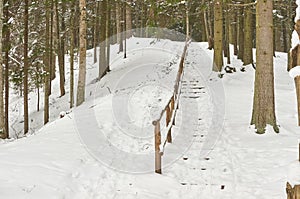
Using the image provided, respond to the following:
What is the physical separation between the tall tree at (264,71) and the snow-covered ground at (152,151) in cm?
39

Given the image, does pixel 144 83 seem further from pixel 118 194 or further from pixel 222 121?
pixel 118 194

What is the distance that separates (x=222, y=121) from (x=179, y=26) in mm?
27184

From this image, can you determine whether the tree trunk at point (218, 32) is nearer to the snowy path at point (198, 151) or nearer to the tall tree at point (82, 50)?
the snowy path at point (198, 151)

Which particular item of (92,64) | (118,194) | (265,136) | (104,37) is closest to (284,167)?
(265,136)

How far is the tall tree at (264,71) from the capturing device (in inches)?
413

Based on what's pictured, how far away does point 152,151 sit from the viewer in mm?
9258

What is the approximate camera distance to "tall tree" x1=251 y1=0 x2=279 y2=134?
1049 centimetres

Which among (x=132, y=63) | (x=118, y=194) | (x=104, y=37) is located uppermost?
(x=104, y=37)

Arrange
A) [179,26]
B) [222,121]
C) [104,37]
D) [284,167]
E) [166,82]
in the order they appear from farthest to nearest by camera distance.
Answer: [179,26] < [104,37] < [166,82] < [222,121] < [284,167]

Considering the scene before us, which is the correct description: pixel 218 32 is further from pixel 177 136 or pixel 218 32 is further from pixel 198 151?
pixel 198 151

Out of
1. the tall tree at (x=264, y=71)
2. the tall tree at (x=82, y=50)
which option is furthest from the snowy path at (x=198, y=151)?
the tall tree at (x=82, y=50)

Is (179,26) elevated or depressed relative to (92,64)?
elevated

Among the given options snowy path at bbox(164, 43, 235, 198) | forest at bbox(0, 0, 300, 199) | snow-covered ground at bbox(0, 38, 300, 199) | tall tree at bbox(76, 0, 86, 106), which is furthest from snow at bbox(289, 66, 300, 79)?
tall tree at bbox(76, 0, 86, 106)

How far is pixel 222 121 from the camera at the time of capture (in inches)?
468
